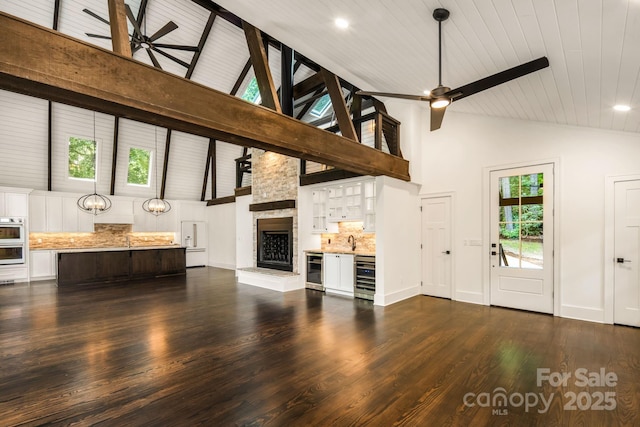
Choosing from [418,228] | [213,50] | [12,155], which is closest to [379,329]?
[418,228]

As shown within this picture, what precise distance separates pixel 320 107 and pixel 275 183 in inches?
111

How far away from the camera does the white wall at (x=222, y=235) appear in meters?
11.2

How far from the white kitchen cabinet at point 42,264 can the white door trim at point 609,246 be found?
12.4m

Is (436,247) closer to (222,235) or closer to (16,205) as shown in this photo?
(222,235)

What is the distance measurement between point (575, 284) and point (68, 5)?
456 inches

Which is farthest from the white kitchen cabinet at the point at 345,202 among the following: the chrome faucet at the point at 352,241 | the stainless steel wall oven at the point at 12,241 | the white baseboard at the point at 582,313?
the stainless steel wall oven at the point at 12,241

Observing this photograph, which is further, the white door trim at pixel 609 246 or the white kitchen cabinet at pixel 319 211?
the white kitchen cabinet at pixel 319 211

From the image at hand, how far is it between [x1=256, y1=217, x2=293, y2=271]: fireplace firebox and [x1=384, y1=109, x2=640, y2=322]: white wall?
9.27 feet

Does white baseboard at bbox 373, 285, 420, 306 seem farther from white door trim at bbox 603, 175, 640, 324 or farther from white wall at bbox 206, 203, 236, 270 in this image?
white wall at bbox 206, 203, 236, 270

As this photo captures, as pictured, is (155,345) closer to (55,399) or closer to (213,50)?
(55,399)

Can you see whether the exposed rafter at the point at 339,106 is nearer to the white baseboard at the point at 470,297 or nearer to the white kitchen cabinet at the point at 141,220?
the white baseboard at the point at 470,297

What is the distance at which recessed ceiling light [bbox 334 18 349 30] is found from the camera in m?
3.43

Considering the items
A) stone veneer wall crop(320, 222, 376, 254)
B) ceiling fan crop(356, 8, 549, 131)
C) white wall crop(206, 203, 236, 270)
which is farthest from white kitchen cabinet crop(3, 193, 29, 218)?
ceiling fan crop(356, 8, 549, 131)

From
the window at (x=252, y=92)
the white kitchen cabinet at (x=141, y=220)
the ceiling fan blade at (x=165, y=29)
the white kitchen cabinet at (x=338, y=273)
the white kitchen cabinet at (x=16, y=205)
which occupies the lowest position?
Answer: the white kitchen cabinet at (x=338, y=273)
